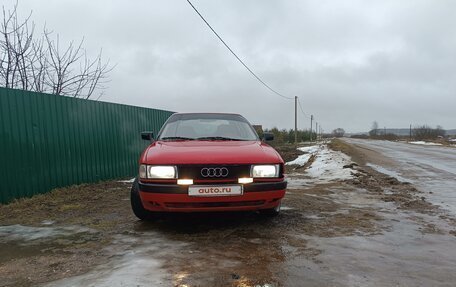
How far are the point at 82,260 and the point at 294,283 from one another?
2.04 m

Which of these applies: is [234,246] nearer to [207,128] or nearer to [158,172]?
[158,172]

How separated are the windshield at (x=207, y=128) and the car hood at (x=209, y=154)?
55 centimetres

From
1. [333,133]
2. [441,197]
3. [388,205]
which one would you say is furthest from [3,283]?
[333,133]

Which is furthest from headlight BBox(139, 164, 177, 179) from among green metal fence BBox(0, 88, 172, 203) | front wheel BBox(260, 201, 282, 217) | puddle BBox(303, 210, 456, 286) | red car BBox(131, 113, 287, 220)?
green metal fence BBox(0, 88, 172, 203)

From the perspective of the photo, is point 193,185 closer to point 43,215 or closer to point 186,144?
point 186,144

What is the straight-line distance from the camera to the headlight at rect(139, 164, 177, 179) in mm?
4305

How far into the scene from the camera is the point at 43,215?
5863 millimetres

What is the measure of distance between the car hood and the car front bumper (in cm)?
29

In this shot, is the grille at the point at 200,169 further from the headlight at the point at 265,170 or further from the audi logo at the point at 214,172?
the headlight at the point at 265,170

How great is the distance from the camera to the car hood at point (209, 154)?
432 centimetres

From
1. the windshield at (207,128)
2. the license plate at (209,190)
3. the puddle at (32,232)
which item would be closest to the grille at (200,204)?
the license plate at (209,190)

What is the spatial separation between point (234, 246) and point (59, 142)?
18.6ft

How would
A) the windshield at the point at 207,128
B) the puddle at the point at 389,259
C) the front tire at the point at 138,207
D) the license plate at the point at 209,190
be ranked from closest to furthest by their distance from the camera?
the puddle at the point at 389,259, the license plate at the point at 209,190, the front tire at the point at 138,207, the windshield at the point at 207,128

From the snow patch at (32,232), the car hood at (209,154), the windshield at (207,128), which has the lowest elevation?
the snow patch at (32,232)
